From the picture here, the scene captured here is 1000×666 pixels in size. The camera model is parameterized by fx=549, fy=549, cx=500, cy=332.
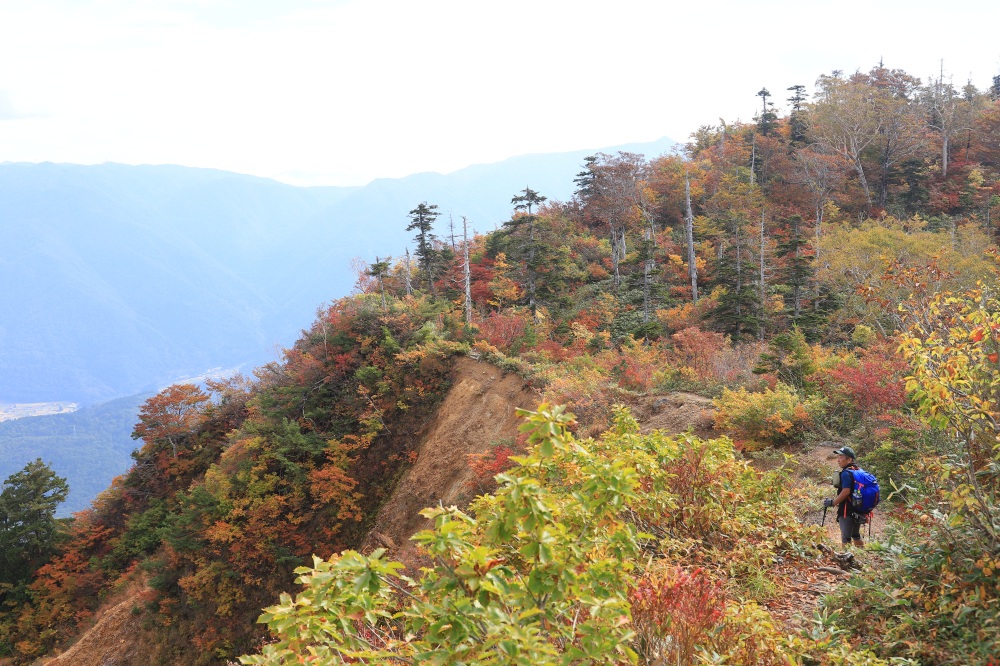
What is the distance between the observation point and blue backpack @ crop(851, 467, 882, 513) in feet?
22.9

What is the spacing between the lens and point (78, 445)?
14488cm

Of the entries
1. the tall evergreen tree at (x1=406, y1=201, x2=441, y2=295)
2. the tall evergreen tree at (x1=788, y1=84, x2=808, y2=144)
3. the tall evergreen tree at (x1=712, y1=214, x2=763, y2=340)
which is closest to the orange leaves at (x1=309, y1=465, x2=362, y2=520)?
the tall evergreen tree at (x1=406, y1=201, x2=441, y2=295)

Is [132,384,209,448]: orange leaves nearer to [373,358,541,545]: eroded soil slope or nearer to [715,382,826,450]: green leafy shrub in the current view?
[373,358,541,545]: eroded soil slope

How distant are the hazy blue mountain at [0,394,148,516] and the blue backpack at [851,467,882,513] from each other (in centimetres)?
13816

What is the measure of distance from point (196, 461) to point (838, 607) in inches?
1056

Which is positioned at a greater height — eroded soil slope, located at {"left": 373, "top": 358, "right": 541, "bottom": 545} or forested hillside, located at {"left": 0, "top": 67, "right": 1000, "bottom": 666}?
forested hillside, located at {"left": 0, "top": 67, "right": 1000, "bottom": 666}

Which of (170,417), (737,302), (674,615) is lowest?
(170,417)

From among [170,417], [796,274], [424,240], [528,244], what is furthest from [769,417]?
[170,417]

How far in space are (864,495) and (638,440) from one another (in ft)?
10.1

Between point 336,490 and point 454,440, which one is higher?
point 454,440

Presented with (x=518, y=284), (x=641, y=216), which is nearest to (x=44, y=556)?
(x=518, y=284)

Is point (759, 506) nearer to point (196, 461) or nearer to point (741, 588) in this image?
point (741, 588)

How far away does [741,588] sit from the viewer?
570 cm

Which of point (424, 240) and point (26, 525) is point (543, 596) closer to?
point (424, 240)
